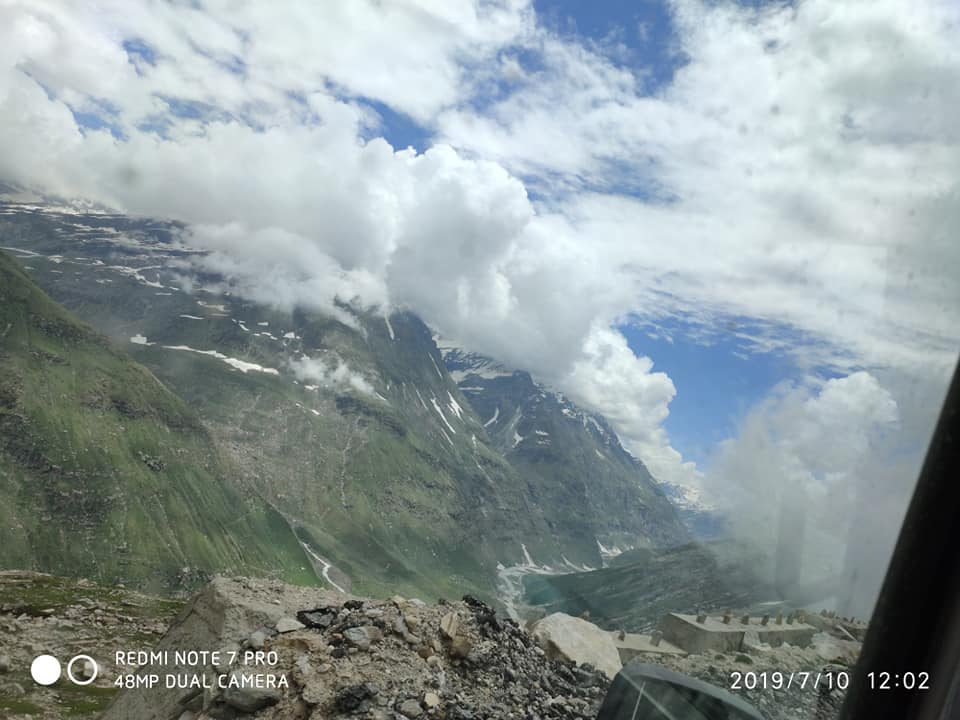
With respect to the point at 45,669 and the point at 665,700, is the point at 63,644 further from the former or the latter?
the point at 665,700

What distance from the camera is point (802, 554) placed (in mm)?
17016

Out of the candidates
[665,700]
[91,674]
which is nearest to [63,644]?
[91,674]

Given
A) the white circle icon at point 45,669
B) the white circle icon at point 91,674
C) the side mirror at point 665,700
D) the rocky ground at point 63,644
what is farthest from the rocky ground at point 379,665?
the white circle icon at point 45,669

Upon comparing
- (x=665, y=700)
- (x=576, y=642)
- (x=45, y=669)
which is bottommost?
(x=45, y=669)

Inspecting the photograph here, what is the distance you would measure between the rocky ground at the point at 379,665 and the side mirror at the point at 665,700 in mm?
2086

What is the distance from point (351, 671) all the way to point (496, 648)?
2097mm

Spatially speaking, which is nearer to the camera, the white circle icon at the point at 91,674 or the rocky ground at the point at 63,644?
the rocky ground at the point at 63,644

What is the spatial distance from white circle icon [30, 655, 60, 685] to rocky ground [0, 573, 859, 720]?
864 centimetres

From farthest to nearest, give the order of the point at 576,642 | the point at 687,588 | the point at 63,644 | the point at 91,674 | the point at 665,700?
1. the point at 687,588
2. the point at 63,644
3. the point at 91,674
4. the point at 576,642
5. the point at 665,700

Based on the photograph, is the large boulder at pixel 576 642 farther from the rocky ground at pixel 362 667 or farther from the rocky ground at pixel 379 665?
the rocky ground at pixel 362 667

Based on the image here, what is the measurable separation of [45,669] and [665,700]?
64.7ft

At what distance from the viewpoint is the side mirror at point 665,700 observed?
3.73 meters

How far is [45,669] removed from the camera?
1681 centimetres

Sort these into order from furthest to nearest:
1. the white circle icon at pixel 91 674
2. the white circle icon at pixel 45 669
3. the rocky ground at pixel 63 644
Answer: the white circle icon at pixel 45 669 < the white circle icon at pixel 91 674 < the rocky ground at pixel 63 644
